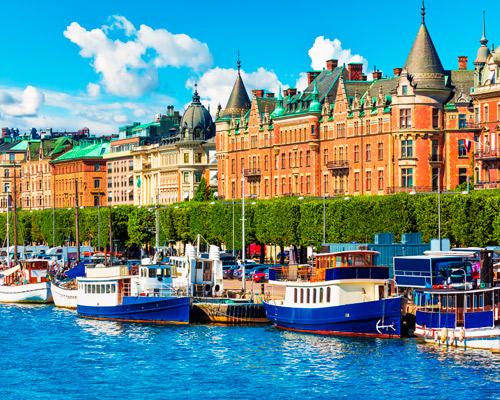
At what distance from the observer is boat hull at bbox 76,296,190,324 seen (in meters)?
88.4

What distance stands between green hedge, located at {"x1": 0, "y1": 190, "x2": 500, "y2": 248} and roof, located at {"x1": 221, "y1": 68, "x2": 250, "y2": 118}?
1729 cm

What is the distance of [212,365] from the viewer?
71.2 metres

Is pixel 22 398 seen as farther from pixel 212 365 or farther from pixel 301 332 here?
pixel 301 332

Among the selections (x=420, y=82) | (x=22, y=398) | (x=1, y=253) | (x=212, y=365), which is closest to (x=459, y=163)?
(x=420, y=82)

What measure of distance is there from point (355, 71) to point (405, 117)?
19085mm

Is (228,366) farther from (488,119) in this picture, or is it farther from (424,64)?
(424,64)

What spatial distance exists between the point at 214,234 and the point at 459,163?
86.5ft

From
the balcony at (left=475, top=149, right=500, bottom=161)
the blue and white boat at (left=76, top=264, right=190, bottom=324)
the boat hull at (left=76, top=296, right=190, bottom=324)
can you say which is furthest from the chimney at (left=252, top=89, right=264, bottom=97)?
the boat hull at (left=76, top=296, right=190, bottom=324)

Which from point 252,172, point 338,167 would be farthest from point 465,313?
point 252,172

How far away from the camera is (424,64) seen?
451 feet

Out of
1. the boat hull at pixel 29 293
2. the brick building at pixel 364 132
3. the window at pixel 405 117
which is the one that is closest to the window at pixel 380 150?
the brick building at pixel 364 132

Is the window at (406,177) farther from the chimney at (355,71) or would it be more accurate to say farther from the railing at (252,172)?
the railing at (252,172)

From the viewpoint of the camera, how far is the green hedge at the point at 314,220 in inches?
4245

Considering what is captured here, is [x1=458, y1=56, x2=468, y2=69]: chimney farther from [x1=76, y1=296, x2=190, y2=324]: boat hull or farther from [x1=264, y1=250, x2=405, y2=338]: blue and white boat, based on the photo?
[x1=264, y1=250, x2=405, y2=338]: blue and white boat
